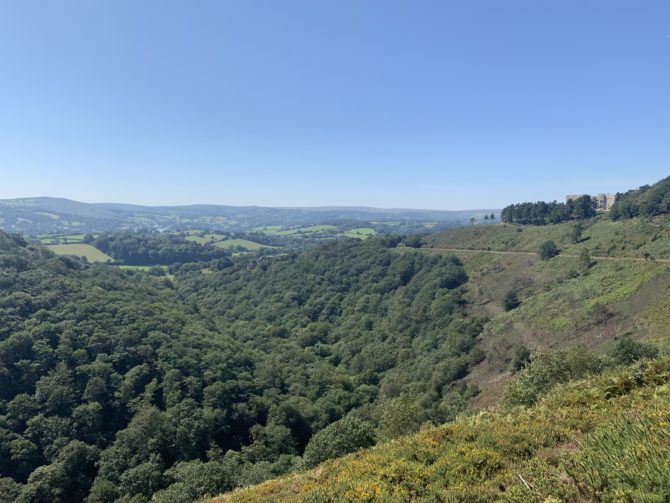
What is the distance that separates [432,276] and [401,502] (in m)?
93.6

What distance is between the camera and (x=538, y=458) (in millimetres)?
12305

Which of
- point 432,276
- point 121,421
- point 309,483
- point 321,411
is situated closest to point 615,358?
point 309,483

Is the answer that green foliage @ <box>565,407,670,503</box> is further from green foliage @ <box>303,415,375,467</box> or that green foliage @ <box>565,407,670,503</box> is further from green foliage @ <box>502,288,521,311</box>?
green foliage @ <box>502,288,521,311</box>

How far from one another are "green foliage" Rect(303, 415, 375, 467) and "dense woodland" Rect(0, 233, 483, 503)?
12 cm

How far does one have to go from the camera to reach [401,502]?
12.5 m

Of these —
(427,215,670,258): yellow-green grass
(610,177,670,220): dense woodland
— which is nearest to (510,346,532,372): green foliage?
(427,215,670,258): yellow-green grass

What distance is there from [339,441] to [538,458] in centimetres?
2017

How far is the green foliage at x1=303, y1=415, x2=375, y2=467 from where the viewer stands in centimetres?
2920

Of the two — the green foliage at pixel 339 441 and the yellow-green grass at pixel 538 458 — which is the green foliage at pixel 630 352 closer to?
the yellow-green grass at pixel 538 458

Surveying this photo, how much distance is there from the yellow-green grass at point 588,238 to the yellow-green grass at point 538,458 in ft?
198

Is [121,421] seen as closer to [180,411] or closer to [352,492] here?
[180,411]

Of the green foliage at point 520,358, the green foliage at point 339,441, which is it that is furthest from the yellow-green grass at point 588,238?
the green foliage at point 339,441

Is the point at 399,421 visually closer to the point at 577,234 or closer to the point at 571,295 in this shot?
the point at 571,295

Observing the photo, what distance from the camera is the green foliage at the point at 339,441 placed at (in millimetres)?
29203
